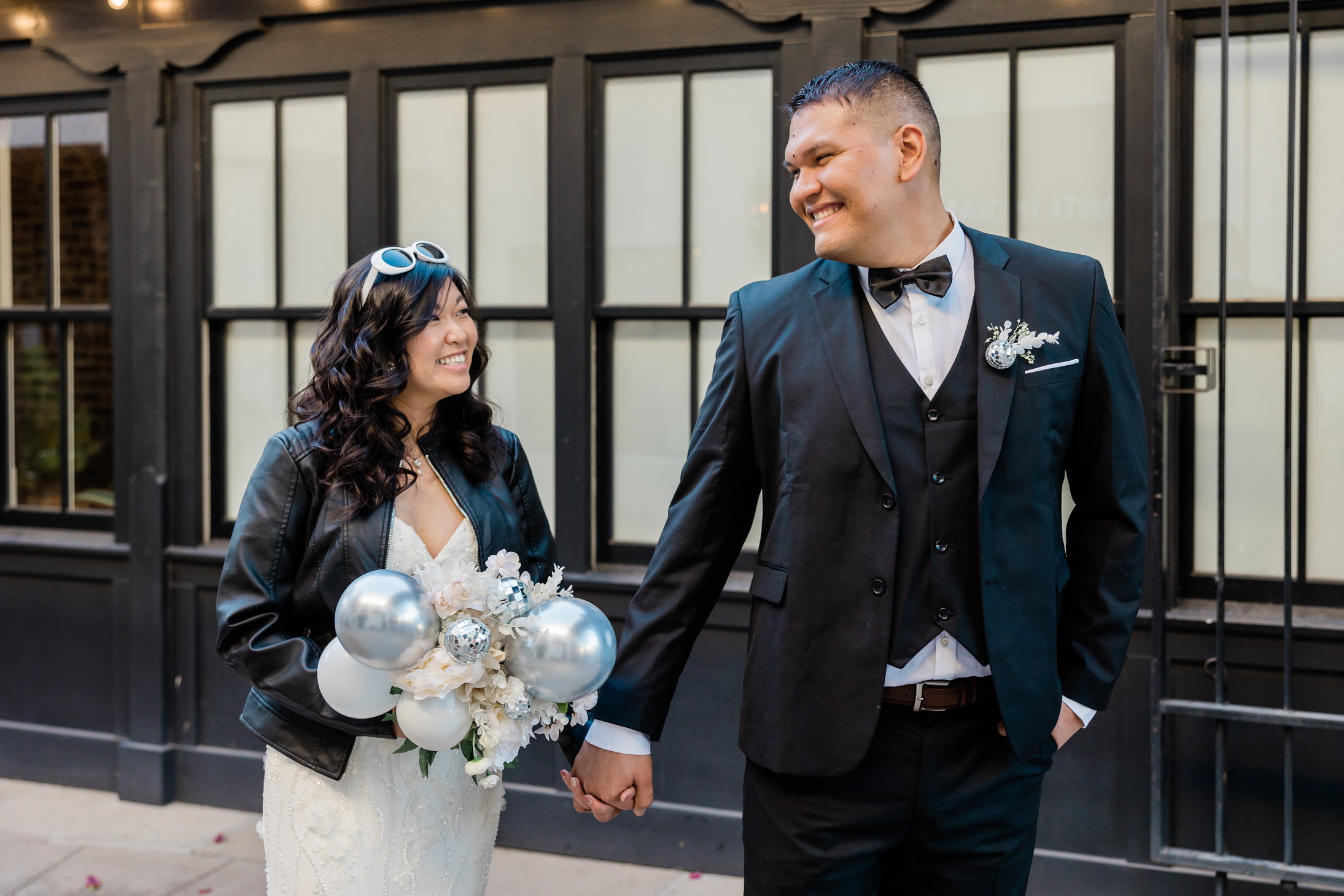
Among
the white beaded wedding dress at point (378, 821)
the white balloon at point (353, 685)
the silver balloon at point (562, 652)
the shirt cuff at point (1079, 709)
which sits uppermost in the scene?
the silver balloon at point (562, 652)

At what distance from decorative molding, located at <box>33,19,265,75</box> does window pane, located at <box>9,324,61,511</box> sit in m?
1.16

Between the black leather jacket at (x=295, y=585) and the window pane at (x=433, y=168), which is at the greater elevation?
the window pane at (x=433, y=168)

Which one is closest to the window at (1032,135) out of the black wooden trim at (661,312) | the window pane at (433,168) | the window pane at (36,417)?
the black wooden trim at (661,312)

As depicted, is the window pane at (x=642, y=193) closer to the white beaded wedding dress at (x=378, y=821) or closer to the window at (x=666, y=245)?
the window at (x=666, y=245)

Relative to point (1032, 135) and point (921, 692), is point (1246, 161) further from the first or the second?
point (921, 692)

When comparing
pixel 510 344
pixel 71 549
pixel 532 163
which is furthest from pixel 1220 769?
pixel 71 549

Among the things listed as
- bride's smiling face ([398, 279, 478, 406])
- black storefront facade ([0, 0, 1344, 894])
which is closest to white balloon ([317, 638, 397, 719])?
bride's smiling face ([398, 279, 478, 406])

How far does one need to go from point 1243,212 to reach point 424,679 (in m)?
2.94

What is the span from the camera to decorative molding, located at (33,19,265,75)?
15.3ft

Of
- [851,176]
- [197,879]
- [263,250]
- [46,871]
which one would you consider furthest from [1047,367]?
[46,871]

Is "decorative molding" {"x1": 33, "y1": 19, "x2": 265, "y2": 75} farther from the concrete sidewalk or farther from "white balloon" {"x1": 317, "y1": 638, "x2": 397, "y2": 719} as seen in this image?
"white balloon" {"x1": 317, "y1": 638, "x2": 397, "y2": 719}

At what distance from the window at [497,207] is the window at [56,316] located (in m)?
1.47

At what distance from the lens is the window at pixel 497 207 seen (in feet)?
14.5

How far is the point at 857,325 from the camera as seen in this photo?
6.75 ft
